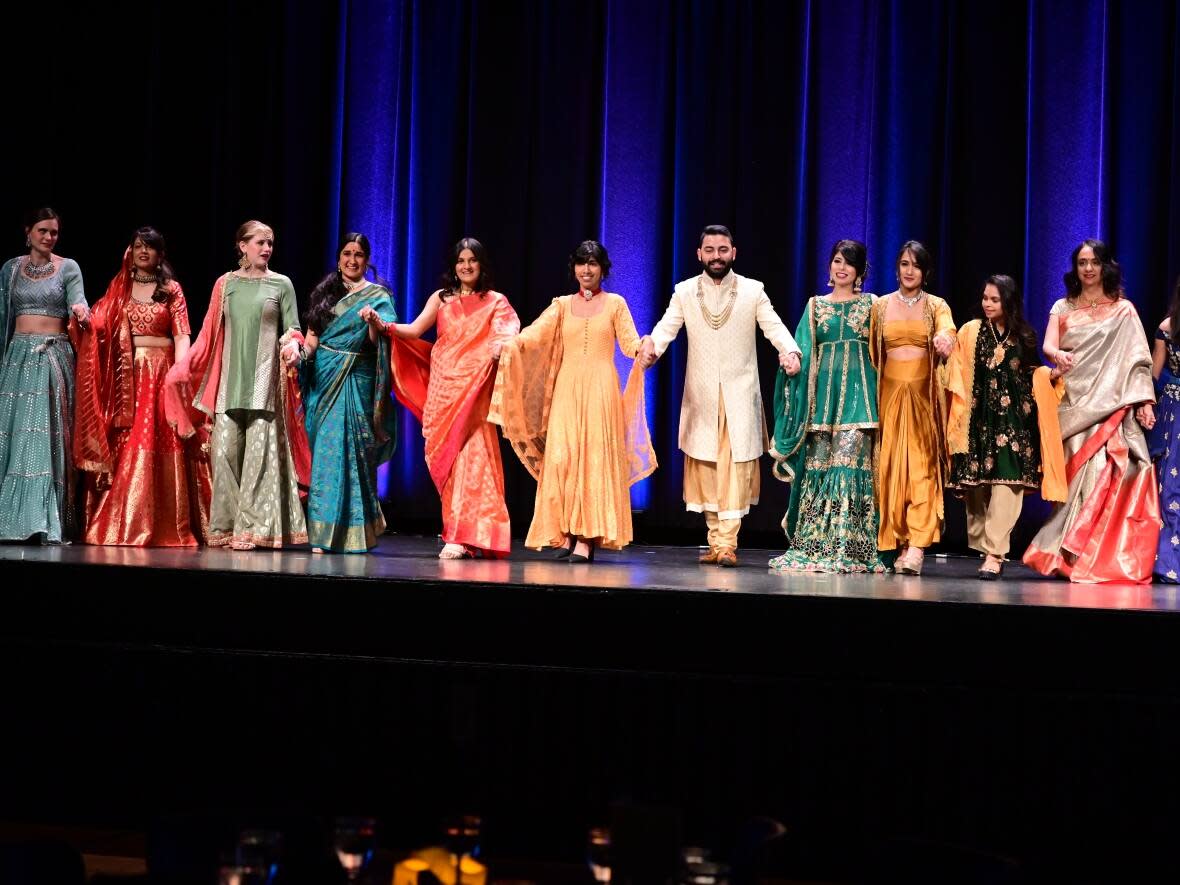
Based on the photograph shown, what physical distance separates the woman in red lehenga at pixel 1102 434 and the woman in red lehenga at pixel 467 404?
8.08 feet

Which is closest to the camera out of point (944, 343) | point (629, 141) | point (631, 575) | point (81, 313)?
point (631, 575)

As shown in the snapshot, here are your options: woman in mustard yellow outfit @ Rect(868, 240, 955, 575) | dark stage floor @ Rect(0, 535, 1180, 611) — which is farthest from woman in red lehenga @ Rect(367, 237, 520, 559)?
woman in mustard yellow outfit @ Rect(868, 240, 955, 575)

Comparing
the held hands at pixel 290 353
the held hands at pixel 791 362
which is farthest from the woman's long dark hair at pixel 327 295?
the held hands at pixel 791 362

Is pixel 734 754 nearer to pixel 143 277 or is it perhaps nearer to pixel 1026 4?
pixel 143 277

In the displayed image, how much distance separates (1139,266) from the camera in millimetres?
7398

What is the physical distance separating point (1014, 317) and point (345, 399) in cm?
307

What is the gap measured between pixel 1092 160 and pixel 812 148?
1521mm

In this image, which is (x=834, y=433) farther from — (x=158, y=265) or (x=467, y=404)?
(x=158, y=265)

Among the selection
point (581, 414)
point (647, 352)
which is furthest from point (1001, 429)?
point (581, 414)

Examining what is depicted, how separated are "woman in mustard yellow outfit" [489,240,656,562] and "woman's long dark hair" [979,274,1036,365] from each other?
165cm

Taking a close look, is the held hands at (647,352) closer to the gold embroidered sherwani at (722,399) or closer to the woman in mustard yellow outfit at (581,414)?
the woman in mustard yellow outfit at (581,414)

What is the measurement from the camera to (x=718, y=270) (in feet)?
20.6

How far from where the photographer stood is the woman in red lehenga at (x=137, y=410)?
22.0 feet

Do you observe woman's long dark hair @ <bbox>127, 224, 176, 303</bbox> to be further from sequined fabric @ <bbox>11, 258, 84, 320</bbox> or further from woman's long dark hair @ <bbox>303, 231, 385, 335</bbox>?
woman's long dark hair @ <bbox>303, 231, 385, 335</bbox>
